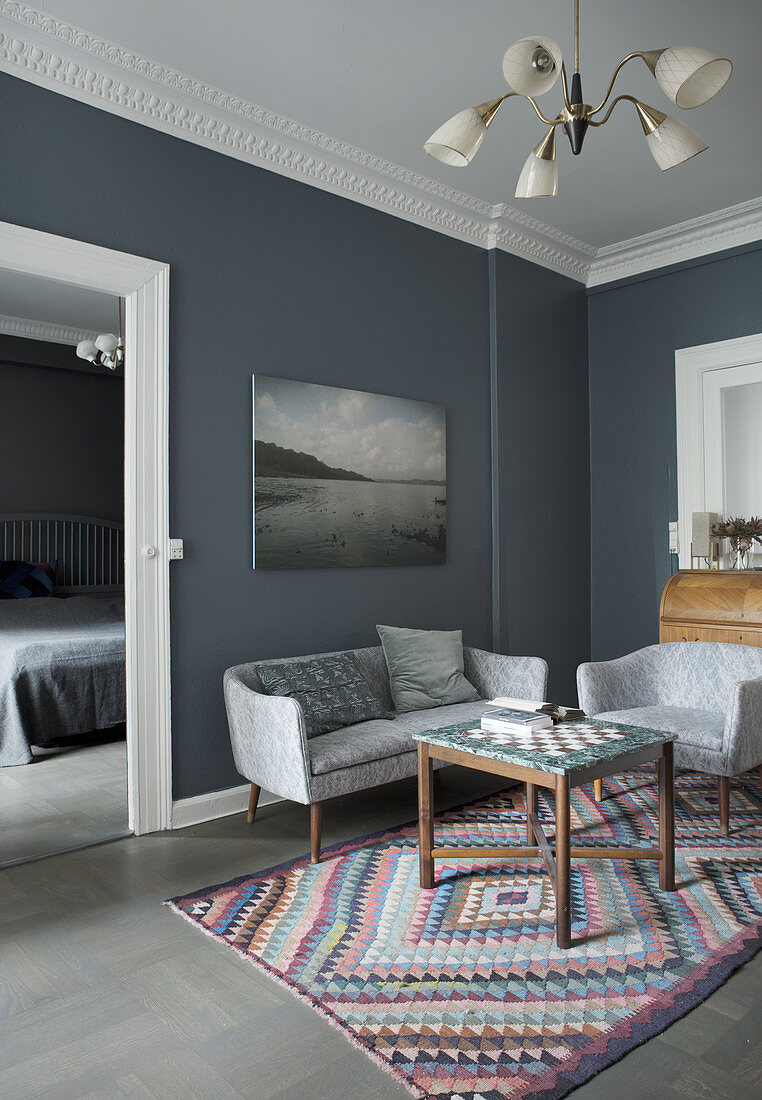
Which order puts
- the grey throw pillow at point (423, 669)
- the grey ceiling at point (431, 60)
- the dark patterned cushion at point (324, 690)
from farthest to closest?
the grey throw pillow at point (423, 669), the dark patterned cushion at point (324, 690), the grey ceiling at point (431, 60)

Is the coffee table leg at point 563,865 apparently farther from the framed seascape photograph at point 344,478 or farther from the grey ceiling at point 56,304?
the grey ceiling at point 56,304

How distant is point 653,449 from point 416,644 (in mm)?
2423

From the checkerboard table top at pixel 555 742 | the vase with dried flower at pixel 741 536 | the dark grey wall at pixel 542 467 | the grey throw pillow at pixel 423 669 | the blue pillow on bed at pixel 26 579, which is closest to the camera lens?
the checkerboard table top at pixel 555 742

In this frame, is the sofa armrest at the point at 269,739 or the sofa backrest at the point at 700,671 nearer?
the sofa armrest at the point at 269,739

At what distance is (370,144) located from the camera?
4090 millimetres

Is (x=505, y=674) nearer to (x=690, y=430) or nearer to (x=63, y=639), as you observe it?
(x=690, y=430)

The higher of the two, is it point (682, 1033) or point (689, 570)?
point (689, 570)

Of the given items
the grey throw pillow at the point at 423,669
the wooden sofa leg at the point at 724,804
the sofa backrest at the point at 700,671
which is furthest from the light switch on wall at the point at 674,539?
the wooden sofa leg at the point at 724,804

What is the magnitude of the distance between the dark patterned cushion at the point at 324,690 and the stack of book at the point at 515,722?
856 millimetres

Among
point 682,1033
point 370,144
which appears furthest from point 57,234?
point 682,1033

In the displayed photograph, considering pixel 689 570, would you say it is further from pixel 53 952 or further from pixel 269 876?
pixel 53 952

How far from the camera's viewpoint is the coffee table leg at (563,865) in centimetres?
243

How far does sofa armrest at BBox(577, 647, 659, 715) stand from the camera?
156 inches

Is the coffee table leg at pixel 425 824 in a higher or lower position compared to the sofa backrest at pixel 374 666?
lower
